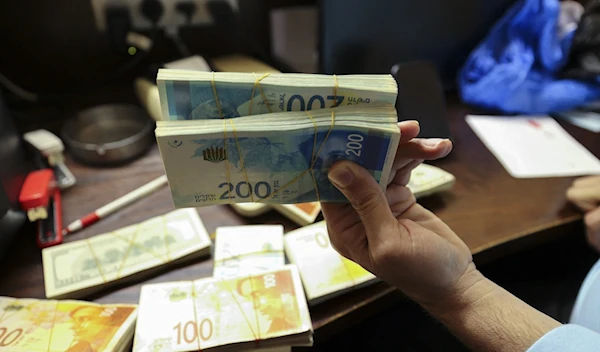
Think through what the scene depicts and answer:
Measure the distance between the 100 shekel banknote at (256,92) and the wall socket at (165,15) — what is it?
0.66 meters

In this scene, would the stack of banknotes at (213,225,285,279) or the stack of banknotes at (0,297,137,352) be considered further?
the stack of banknotes at (213,225,285,279)

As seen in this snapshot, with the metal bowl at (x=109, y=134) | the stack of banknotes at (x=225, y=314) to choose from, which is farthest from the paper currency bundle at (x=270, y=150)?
the metal bowl at (x=109, y=134)

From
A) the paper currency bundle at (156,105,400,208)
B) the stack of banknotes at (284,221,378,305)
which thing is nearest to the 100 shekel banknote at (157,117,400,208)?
the paper currency bundle at (156,105,400,208)

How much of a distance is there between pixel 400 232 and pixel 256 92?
0.84 ft

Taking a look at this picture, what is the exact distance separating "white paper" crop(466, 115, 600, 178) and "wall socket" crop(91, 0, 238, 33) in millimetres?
711

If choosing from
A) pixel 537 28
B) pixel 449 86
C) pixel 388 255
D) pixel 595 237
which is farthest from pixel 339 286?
pixel 537 28

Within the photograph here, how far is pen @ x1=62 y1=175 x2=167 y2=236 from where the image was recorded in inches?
29.7

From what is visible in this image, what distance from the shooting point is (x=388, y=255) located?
0.56 m

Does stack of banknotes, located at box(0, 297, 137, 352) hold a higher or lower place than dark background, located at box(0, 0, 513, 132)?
lower

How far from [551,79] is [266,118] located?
36.5 inches

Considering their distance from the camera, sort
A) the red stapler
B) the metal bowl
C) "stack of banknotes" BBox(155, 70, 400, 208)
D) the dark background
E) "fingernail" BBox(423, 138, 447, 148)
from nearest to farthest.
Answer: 1. "stack of banknotes" BBox(155, 70, 400, 208)
2. "fingernail" BBox(423, 138, 447, 148)
3. the red stapler
4. the metal bowl
5. the dark background

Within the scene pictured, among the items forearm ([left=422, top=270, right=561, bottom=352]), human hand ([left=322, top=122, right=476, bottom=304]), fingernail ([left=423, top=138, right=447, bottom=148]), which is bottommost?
forearm ([left=422, top=270, right=561, bottom=352])

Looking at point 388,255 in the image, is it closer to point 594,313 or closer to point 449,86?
point 594,313

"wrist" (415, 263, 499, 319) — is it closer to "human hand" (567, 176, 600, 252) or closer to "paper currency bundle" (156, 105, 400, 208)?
"paper currency bundle" (156, 105, 400, 208)
